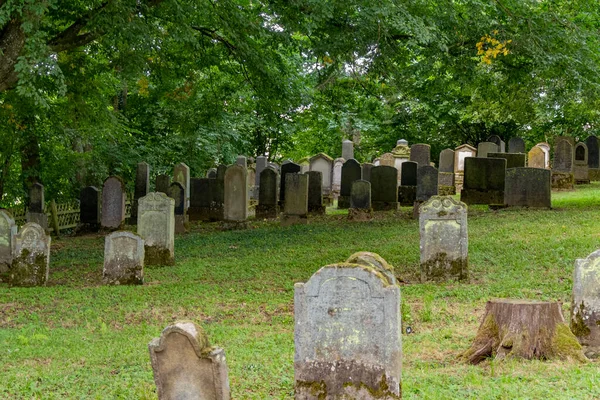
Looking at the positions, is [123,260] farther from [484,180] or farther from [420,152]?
[420,152]

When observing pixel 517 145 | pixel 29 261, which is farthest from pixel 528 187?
pixel 517 145

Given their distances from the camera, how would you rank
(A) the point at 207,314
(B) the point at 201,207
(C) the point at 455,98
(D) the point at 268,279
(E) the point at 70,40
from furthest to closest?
1. (C) the point at 455,98
2. (B) the point at 201,207
3. (E) the point at 70,40
4. (D) the point at 268,279
5. (A) the point at 207,314

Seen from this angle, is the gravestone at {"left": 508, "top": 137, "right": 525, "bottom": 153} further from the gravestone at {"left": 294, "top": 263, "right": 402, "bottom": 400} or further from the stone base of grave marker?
the gravestone at {"left": 294, "top": 263, "right": 402, "bottom": 400}

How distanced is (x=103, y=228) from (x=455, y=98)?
21740 mm

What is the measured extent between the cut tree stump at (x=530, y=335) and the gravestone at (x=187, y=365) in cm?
271

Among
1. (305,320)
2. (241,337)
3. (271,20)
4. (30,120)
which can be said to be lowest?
(241,337)

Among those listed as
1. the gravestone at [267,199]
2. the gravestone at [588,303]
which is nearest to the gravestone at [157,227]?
the gravestone at [267,199]

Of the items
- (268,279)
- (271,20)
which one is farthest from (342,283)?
(271,20)

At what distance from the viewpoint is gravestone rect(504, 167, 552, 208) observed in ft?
62.4

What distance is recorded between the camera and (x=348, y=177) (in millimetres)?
23750

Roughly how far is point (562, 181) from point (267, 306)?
17484 mm

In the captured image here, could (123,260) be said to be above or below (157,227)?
below

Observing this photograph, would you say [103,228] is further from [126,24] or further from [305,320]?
[305,320]

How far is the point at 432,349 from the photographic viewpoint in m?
8.23
